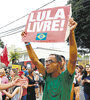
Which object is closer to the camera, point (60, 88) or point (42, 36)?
point (60, 88)

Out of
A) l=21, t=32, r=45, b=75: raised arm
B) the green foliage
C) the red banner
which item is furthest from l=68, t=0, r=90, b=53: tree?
the green foliage

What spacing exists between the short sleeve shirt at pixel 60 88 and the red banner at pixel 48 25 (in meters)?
0.54

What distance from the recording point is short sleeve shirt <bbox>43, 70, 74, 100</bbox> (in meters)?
2.43

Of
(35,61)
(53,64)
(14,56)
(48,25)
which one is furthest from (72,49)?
(14,56)

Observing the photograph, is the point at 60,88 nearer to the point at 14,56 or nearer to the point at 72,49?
the point at 72,49

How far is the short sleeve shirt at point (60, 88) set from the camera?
2434 millimetres

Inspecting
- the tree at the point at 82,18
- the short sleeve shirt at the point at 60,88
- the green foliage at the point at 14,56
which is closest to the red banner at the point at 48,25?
the short sleeve shirt at the point at 60,88

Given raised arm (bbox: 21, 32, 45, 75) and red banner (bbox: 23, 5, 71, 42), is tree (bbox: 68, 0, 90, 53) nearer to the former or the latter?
red banner (bbox: 23, 5, 71, 42)

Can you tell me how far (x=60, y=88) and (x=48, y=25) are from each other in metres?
0.91

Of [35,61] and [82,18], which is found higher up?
[82,18]

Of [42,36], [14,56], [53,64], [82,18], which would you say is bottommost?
[53,64]

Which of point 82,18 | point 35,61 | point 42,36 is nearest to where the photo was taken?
point 42,36

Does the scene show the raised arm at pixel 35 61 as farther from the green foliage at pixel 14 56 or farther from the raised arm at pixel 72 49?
the green foliage at pixel 14 56

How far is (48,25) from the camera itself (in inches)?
102
